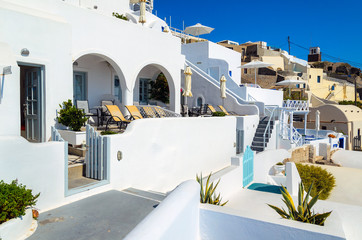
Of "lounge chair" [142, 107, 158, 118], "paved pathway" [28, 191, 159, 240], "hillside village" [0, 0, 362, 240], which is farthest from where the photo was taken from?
"lounge chair" [142, 107, 158, 118]

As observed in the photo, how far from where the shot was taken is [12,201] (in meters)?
4.09

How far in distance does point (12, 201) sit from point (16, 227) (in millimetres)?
380

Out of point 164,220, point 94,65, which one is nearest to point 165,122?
point 164,220

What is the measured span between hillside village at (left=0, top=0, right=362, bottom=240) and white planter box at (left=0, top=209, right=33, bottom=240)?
1 cm

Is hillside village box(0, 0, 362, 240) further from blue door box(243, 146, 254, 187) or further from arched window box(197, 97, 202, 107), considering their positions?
arched window box(197, 97, 202, 107)

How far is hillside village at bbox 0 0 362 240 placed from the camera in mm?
4184

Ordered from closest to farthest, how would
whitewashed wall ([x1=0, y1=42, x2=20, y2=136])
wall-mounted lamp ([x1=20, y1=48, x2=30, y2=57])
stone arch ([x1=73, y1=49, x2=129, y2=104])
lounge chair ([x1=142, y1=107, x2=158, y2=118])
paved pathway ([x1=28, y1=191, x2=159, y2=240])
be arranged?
1. paved pathway ([x1=28, y1=191, x2=159, y2=240])
2. whitewashed wall ([x1=0, y1=42, x2=20, y2=136])
3. wall-mounted lamp ([x1=20, y1=48, x2=30, y2=57])
4. stone arch ([x1=73, y1=49, x2=129, y2=104])
5. lounge chair ([x1=142, y1=107, x2=158, y2=118])

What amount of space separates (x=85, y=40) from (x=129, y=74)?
2.54 metres


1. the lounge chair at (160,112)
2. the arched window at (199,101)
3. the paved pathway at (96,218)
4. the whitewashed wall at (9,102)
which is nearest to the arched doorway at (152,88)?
the lounge chair at (160,112)

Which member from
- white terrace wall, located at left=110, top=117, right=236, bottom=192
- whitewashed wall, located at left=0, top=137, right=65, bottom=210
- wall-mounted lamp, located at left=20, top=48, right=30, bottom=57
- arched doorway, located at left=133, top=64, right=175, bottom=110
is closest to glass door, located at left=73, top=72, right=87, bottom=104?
arched doorway, located at left=133, top=64, right=175, bottom=110

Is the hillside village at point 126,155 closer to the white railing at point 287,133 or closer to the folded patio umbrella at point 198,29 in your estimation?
the white railing at point 287,133

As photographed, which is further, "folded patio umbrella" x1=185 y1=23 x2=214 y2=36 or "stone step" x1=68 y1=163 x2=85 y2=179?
"folded patio umbrella" x1=185 y1=23 x2=214 y2=36

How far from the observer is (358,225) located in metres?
7.48

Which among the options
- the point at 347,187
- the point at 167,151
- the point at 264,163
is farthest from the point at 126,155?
the point at 347,187
